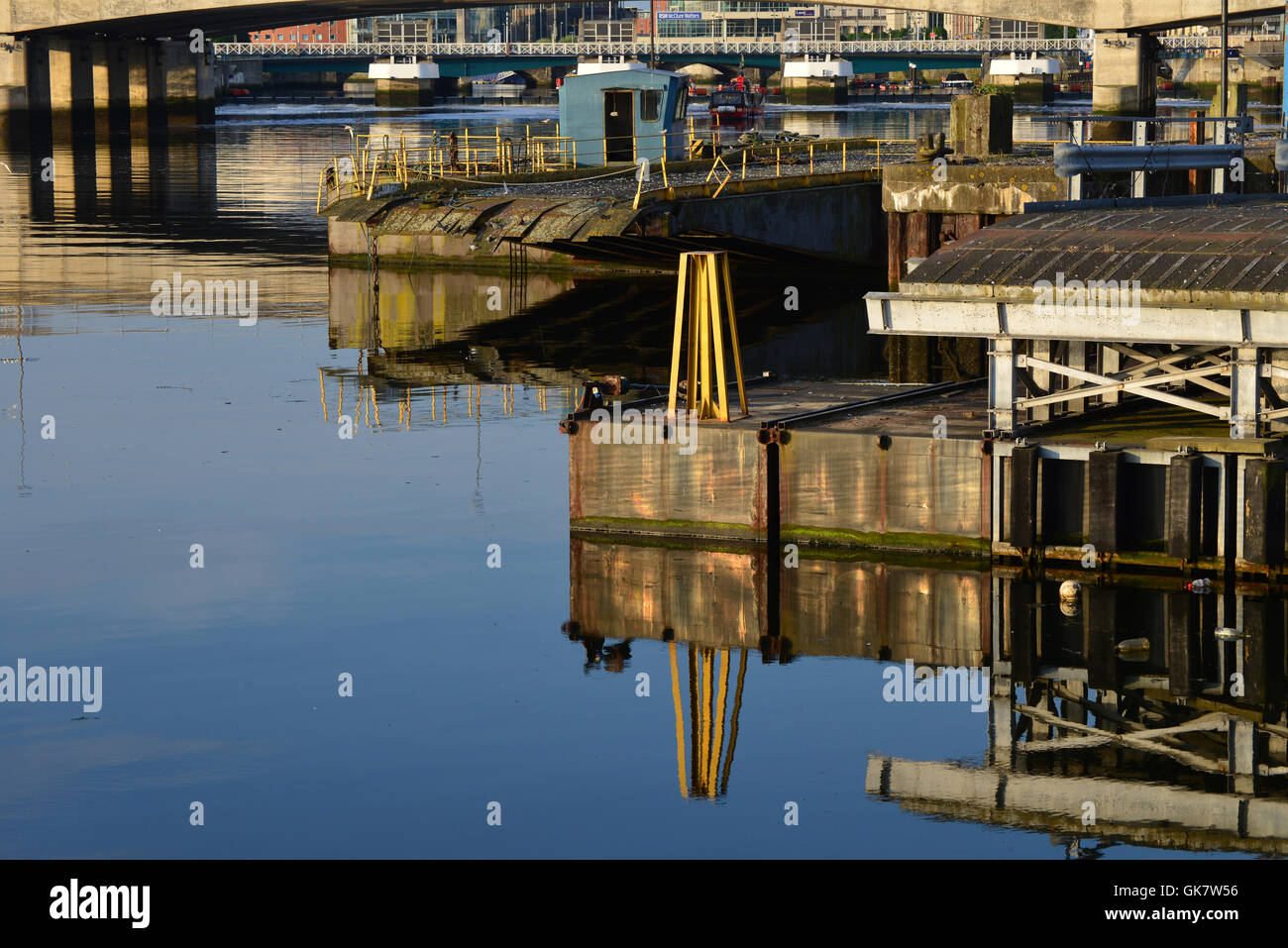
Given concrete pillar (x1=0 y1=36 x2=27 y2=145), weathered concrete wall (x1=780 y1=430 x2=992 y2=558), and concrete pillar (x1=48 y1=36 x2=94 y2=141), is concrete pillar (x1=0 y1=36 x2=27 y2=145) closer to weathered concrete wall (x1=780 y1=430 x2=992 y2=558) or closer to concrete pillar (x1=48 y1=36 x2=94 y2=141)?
concrete pillar (x1=48 y1=36 x2=94 y2=141)

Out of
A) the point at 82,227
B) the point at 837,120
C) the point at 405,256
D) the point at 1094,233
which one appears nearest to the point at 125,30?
the point at 837,120

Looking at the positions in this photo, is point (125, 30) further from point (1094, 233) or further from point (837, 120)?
point (1094, 233)

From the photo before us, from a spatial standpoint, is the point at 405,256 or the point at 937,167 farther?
the point at 405,256

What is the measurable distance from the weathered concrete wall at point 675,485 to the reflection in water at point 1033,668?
434mm

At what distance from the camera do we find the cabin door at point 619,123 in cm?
6644

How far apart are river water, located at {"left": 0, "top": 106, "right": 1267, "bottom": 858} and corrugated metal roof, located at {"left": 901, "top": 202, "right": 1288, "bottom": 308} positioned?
4133 millimetres

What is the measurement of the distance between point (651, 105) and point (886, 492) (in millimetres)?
40720

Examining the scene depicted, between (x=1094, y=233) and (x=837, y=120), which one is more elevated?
(x=837, y=120)

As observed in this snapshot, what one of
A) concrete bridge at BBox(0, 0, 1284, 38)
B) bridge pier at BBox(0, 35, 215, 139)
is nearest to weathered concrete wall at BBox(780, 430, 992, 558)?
concrete bridge at BBox(0, 0, 1284, 38)

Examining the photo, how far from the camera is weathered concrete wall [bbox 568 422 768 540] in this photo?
93.1 feet

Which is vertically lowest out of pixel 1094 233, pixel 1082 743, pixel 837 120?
pixel 1082 743

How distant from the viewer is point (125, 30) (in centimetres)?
14288

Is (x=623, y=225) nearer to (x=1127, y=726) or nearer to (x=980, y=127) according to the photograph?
(x=980, y=127)

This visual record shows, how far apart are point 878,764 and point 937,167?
109ft
